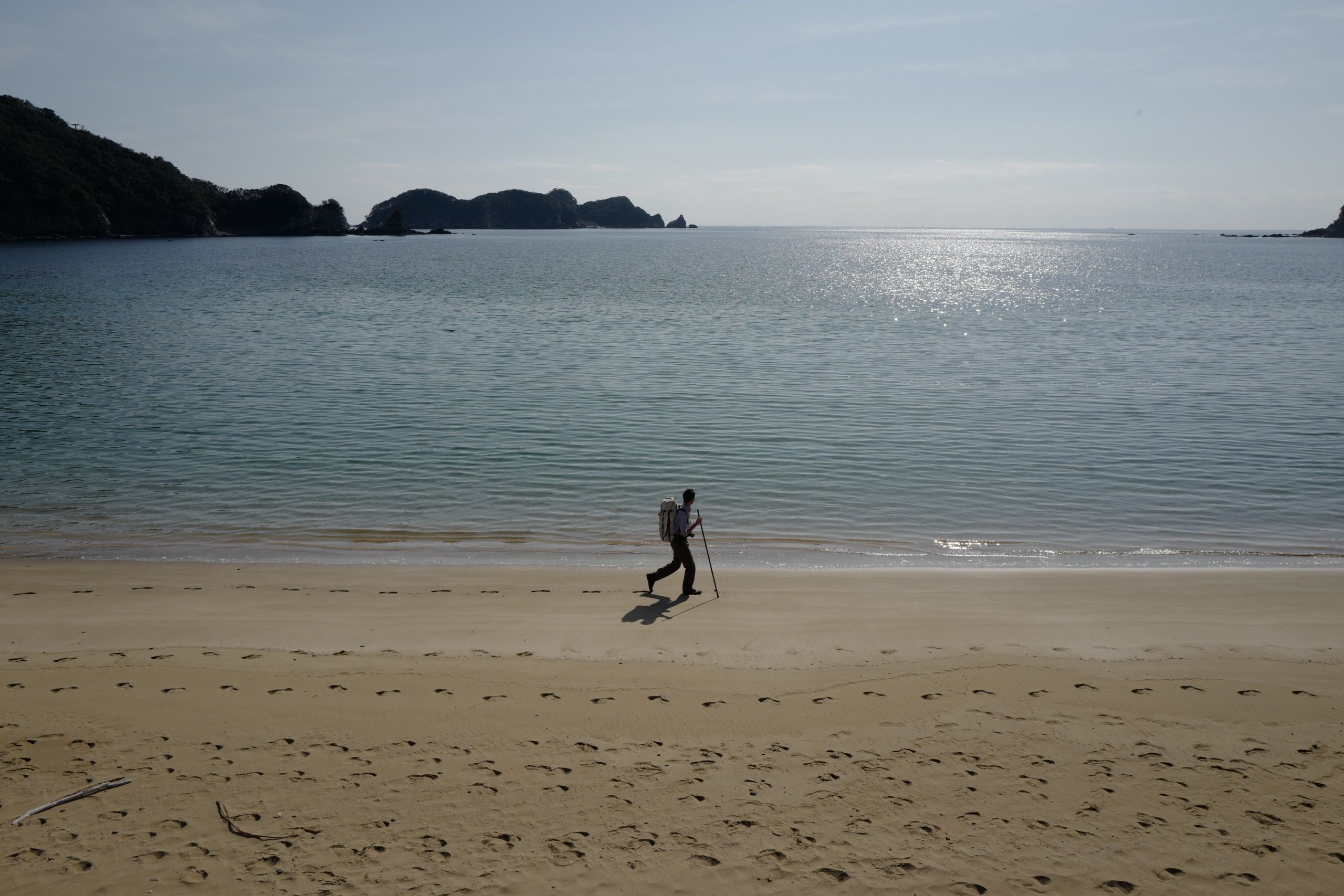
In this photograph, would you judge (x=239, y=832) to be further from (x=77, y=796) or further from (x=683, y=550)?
(x=683, y=550)

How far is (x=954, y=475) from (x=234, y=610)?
15.7 m

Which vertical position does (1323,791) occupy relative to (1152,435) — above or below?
below

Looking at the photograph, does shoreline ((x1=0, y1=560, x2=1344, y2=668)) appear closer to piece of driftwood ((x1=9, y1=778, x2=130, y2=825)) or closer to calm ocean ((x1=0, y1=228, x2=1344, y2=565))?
calm ocean ((x1=0, y1=228, x2=1344, y2=565))

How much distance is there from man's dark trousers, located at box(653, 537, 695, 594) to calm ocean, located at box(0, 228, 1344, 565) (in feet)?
7.73

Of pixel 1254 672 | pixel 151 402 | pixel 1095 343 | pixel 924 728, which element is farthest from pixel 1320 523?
pixel 151 402

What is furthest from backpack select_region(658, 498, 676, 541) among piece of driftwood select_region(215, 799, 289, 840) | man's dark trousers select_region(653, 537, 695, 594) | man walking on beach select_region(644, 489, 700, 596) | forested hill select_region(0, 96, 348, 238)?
forested hill select_region(0, 96, 348, 238)

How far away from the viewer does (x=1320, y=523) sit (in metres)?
17.2

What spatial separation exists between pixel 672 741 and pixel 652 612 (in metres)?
3.88

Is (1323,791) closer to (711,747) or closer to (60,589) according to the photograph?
(711,747)

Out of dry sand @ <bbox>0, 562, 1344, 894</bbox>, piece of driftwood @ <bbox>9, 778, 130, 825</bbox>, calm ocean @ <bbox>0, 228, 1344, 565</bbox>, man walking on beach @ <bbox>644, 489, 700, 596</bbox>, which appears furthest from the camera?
calm ocean @ <bbox>0, 228, 1344, 565</bbox>

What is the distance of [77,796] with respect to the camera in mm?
7352

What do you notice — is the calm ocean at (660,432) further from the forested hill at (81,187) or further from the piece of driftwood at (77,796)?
the forested hill at (81,187)

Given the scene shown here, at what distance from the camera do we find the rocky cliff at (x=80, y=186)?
13288 cm

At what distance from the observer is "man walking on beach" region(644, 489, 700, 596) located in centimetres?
1273
